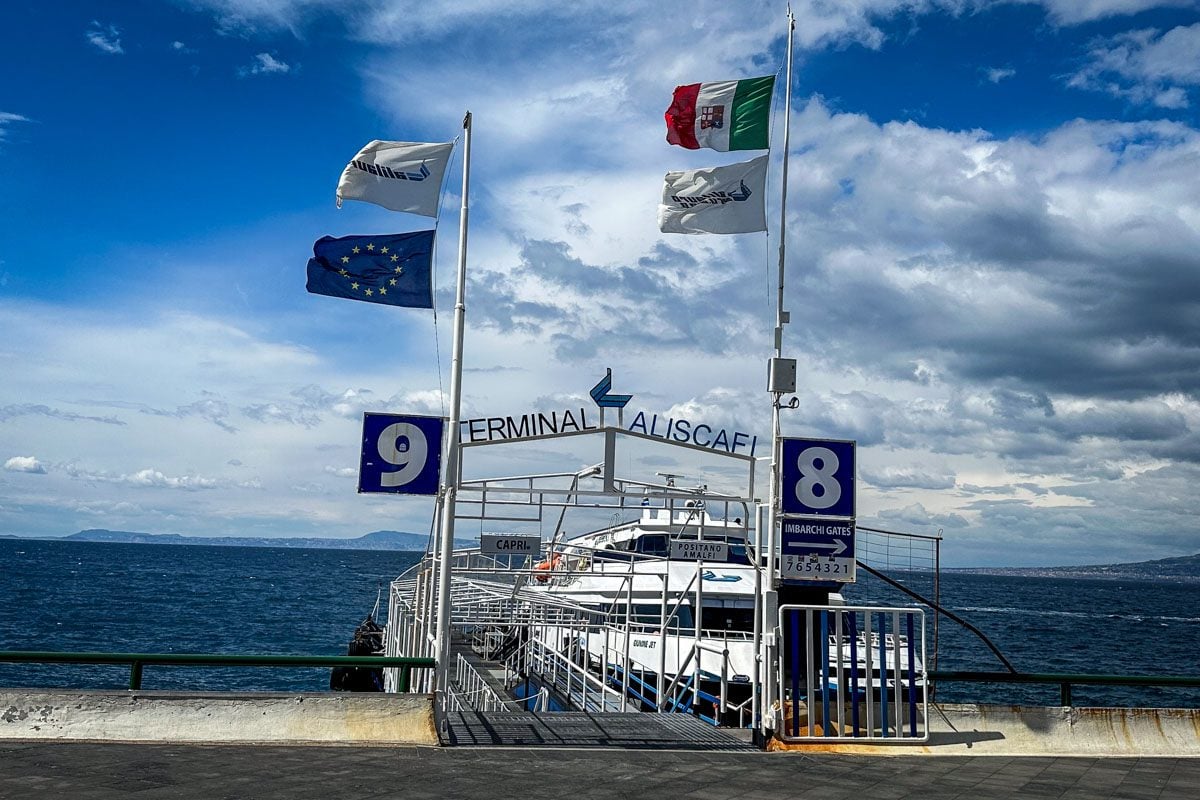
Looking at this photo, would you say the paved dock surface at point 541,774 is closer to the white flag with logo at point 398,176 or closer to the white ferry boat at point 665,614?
the white ferry boat at point 665,614

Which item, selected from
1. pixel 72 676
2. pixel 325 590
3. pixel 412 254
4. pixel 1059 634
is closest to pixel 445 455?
pixel 412 254

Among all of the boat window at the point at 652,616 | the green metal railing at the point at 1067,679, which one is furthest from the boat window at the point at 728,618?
the green metal railing at the point at 1067,679

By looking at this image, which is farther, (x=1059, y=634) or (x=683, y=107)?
(x=1059, y=634)

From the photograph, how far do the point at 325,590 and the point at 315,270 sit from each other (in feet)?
312

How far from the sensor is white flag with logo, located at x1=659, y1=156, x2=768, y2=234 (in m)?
14.1

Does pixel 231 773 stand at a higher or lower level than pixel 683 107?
lower

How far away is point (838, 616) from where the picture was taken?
439 inches

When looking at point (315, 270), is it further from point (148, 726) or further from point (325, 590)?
point (325, 590)

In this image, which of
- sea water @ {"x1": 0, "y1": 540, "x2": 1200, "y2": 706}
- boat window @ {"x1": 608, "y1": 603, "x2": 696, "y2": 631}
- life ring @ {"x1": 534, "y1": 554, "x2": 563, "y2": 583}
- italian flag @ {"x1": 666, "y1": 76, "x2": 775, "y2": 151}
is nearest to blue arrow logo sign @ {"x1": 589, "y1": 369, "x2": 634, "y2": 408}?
italian flag @ {"x1": 666, "y1": 76, "x2": 775, "y2": 151}

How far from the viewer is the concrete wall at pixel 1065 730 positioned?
11945mm

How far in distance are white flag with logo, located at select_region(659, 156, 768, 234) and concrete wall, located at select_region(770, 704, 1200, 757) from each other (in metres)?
6.42

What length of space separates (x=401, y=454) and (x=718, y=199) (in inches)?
207

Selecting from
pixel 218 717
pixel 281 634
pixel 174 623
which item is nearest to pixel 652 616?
pixel 218 717

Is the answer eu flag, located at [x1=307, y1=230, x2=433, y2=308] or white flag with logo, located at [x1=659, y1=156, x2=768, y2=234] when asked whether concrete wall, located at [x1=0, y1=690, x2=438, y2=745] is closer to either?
eu flag, located at [x1=307, y1=230, x2=433, y2=308]
